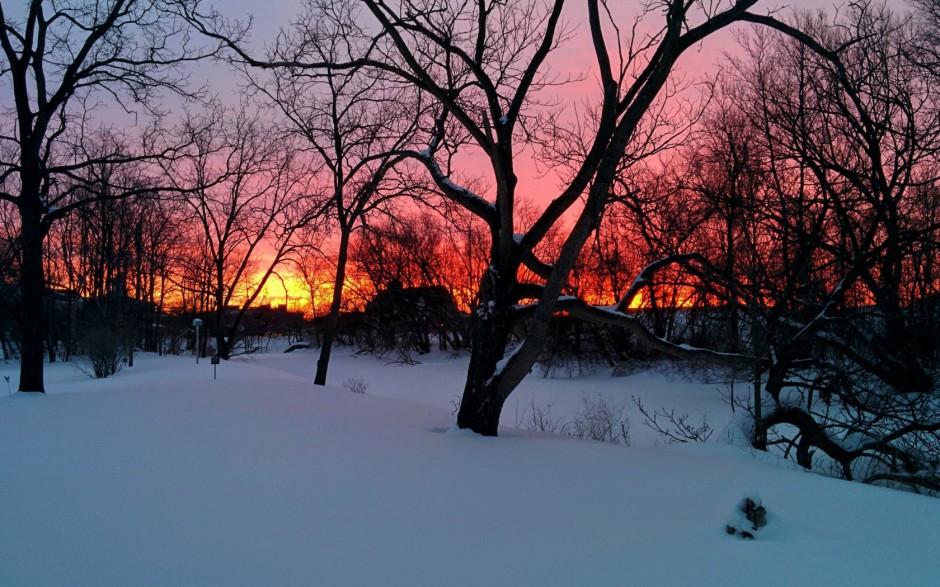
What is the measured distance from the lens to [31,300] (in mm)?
11180

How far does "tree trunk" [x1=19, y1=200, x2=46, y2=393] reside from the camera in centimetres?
1109

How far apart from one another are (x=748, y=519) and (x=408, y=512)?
2224 millimetres

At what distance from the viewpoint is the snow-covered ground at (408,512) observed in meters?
3.17

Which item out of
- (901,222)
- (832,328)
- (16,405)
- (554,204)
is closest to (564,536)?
(554,204)

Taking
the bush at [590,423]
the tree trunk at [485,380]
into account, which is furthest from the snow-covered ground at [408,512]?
the bush at [590,423]

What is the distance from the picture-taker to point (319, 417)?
805 cm

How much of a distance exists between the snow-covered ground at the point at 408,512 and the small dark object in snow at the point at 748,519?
0.06 meters

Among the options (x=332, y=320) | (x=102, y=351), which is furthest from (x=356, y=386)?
(x=102, y=351)

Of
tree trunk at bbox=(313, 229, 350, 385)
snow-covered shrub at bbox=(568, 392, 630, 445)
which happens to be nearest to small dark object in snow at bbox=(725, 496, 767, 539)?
snow-covered shrub at bbox=(568, 392, 630, 445)

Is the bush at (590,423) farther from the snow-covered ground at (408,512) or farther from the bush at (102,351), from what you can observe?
the bush at (102,351)

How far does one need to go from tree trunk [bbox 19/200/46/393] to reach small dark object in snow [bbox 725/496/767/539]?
40.0 ft

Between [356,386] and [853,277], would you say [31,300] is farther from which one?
[853,277]

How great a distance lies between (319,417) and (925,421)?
8.64m

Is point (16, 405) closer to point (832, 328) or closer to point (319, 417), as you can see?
point (319, 417)
